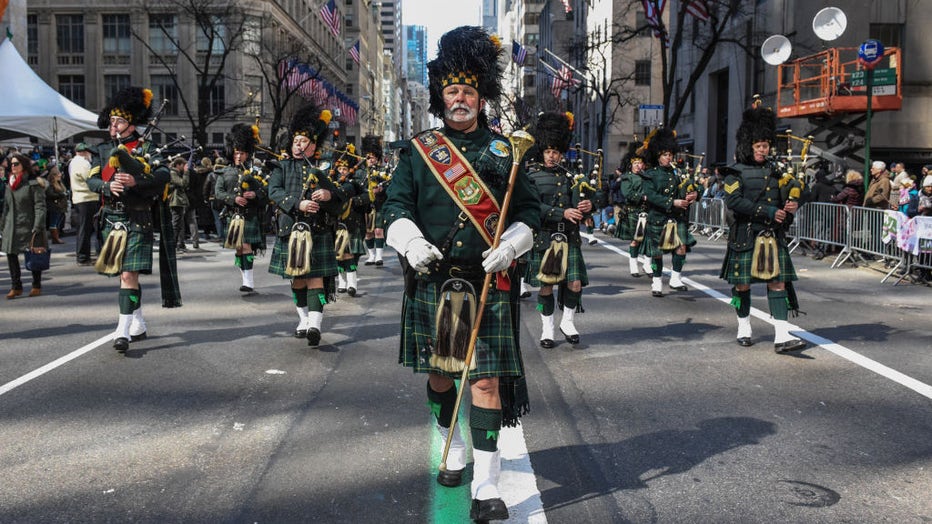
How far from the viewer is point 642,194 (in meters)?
13.2

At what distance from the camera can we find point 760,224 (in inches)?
339

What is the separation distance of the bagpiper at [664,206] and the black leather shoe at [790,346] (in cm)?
439

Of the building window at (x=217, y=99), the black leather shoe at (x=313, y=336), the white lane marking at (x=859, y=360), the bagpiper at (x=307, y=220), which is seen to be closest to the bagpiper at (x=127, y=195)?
the bagpiper at (x=307, y=220)

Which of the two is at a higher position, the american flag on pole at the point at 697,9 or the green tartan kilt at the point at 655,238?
the american flag on pole at the point at 697,9

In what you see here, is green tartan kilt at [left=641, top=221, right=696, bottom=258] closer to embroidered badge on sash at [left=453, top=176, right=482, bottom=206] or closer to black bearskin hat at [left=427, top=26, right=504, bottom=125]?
black bearskin hat at [left=427, top=26, right=504, bottom=125]

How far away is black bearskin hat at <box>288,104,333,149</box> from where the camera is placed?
9055 mm

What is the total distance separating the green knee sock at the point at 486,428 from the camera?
13.7 feet

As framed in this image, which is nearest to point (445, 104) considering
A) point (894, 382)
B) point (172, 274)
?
point (894, 382)

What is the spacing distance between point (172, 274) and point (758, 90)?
90.4 feet

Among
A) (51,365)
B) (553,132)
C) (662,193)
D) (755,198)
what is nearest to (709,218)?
(662,193)

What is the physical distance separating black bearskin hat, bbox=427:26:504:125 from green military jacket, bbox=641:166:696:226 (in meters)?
8.52

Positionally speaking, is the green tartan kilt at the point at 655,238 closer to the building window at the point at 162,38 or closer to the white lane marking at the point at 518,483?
the white lane marking at the point at 518,483

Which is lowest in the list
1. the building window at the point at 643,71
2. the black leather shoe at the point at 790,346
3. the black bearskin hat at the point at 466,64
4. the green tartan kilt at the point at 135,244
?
the black leather shoe at the point at 790,346

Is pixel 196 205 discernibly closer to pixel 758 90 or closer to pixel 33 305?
pixel 33 305
